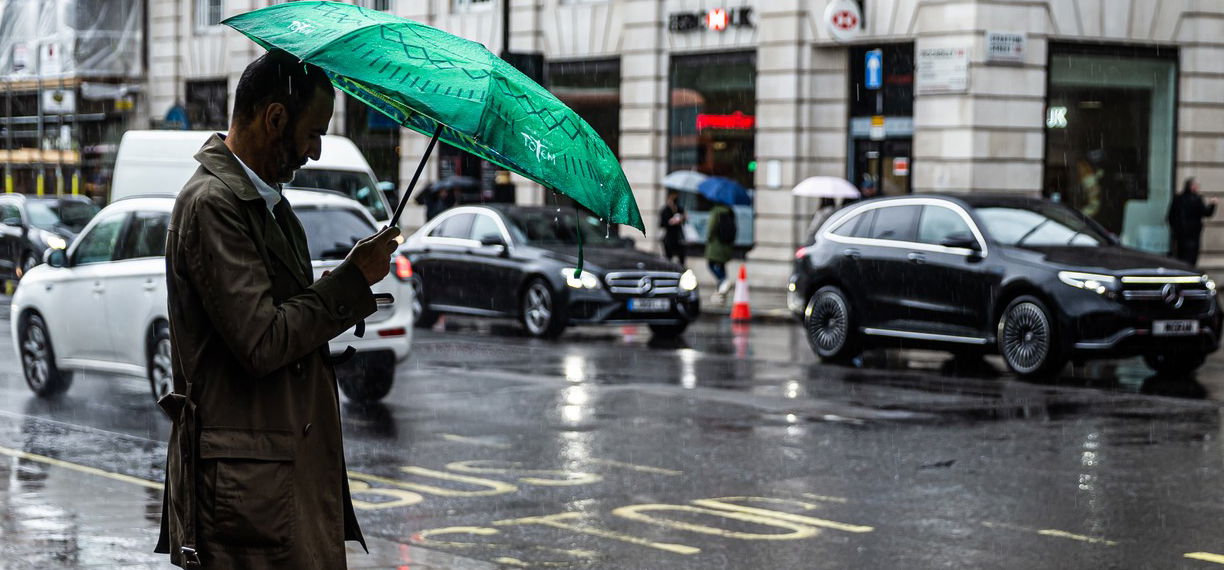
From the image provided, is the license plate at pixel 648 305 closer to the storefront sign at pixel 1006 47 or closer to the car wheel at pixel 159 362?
the car wheel at pixel 159 362

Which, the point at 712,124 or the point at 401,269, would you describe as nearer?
the point at 401,269

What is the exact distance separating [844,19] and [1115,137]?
4.65 m

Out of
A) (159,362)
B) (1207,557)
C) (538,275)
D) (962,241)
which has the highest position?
(962,241)

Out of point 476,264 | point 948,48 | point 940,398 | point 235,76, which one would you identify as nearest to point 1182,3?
point 948,48

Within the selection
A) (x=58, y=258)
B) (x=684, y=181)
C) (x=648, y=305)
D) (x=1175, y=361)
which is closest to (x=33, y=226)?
(x=684, y=181)

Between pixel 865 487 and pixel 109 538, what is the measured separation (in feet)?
12.8

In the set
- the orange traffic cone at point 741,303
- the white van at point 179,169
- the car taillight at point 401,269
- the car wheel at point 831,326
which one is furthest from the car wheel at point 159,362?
the orange traffic cone at point 741,303

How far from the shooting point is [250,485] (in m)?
3.69

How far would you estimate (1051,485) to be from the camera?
30.7 feet

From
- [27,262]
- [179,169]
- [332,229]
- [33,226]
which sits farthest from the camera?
[33,226]

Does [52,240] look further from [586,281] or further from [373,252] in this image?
[373,252]

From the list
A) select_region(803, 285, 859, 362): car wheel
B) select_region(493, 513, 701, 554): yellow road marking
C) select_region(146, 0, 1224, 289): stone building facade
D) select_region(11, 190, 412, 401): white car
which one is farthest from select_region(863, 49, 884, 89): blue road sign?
select_region(493, 513, 701, 554): yellow road marking

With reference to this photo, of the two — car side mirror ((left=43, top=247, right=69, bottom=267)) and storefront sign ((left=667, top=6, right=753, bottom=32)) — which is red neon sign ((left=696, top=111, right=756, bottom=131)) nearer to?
storefront sign ((left=667, top=6, right=753, bottom=32))

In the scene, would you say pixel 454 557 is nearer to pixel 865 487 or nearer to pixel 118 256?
pixel 865 487
